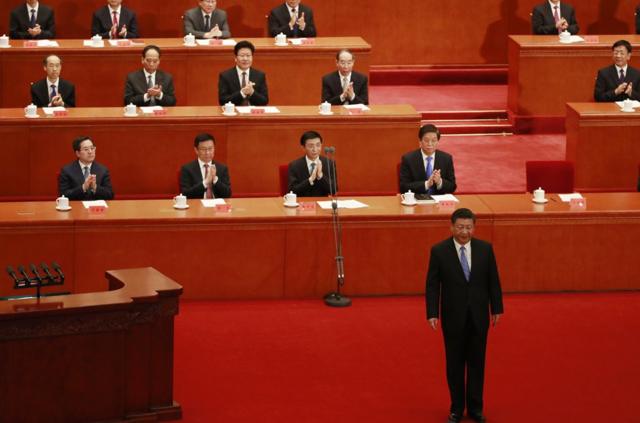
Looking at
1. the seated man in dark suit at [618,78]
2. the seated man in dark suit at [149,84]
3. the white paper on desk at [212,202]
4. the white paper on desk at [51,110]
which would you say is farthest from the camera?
the seated man in dark suit at [618,78]

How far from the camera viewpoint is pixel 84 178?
1010cm

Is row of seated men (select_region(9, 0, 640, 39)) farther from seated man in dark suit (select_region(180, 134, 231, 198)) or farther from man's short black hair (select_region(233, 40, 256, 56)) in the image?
seated man in dark suit (select_region(180, 134, 231, 198))

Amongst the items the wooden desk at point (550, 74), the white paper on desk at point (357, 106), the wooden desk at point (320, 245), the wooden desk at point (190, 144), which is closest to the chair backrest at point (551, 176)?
the wooden desk at point (320, 245)

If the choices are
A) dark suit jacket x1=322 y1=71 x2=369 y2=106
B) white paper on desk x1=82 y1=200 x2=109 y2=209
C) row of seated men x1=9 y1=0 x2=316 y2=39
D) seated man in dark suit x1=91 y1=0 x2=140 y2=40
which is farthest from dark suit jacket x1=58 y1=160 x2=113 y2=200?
seated man in dark suit x1=91 y1=0 x2=140 y2=40

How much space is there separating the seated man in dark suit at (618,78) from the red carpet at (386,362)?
335 centimetres

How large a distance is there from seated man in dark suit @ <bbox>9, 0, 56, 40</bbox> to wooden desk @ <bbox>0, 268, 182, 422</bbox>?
6.89 m

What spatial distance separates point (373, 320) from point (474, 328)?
1.86m

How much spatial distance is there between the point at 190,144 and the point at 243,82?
107 cm

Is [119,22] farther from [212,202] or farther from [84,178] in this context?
[212,202]

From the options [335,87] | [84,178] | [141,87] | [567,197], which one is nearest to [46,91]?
[141,87]

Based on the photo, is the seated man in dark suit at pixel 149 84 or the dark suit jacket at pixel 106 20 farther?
the dark suit jacket at pixel 106 20

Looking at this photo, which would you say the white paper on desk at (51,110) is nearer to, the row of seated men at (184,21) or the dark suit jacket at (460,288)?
the row of seated men at (184,21)

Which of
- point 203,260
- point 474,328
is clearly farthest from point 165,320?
point 203,260

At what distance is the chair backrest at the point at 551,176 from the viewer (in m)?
10.6
